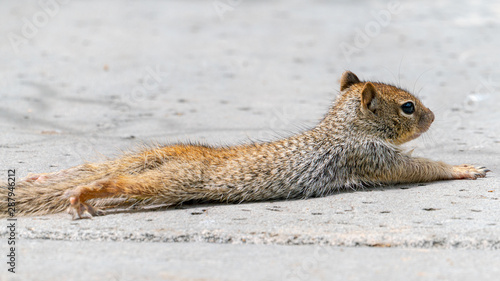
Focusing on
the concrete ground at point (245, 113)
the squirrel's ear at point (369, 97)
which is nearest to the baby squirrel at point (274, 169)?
the squirrel's ear at point (369, 97)

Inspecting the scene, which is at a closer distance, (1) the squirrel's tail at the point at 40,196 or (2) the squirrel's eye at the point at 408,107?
(1) the squirrel's tail at the point at 40,196

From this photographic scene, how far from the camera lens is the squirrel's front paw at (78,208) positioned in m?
3.97

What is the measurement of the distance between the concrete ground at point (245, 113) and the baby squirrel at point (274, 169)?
122mm

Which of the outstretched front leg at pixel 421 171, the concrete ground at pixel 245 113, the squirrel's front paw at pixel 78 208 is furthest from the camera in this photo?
the outstretched front leg at pixel 421 171

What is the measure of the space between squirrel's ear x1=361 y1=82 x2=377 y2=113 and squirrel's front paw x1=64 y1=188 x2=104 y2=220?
198 cm

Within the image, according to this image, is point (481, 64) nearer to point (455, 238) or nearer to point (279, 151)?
point (279, 151)

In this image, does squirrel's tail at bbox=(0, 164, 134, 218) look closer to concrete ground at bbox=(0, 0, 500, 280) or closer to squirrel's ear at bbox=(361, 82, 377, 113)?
concrete ground at bbox=(0, 0, 500, 280)

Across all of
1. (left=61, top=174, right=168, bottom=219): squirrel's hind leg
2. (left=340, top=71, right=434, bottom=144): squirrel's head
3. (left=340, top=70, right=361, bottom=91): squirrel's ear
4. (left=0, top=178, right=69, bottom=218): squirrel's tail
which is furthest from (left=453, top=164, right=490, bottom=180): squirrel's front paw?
(left=0, top=178, right=69, bottom=218): squirrel's tail

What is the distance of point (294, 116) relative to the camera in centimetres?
699

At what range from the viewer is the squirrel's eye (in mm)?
4898

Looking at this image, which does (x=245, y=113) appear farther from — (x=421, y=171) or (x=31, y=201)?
(x=31, y=201)

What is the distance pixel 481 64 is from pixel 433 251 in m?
6.58

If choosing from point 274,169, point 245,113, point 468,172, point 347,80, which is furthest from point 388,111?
point 245,113

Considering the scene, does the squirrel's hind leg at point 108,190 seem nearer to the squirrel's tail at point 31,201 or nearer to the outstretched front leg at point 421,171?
the squirrel's tail at point 31,201
